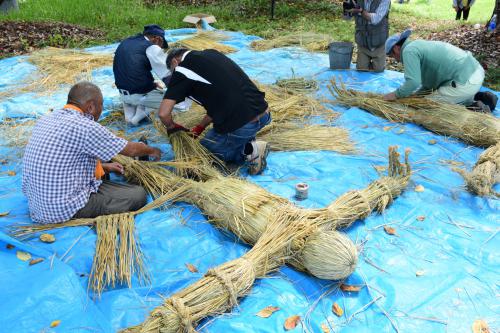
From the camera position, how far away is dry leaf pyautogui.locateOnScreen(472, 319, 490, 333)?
2.25m

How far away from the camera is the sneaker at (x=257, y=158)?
369 centimetres

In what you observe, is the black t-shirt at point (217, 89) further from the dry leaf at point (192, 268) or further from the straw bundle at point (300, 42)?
the straw bundle at point (300, 42)

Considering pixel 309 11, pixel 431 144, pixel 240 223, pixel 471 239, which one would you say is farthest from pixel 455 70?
pixel 309 11

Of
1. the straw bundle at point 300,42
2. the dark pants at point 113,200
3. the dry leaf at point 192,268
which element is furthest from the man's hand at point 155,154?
the straw bundle at point 300,42

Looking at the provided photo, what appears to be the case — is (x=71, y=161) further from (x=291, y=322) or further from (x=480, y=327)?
(x=480, y=327)

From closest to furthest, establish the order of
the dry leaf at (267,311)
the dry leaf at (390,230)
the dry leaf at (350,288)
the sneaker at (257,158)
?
the dry leaf at (267,311)
the dry leaf at (350,288)
the dry leaf at (390,230)
the sneaker at (257,158)

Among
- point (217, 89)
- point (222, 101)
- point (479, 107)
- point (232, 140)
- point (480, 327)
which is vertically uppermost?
point (217, 89)

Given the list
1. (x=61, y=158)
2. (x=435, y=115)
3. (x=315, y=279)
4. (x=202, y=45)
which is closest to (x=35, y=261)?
Answer: (x=61, y=158)

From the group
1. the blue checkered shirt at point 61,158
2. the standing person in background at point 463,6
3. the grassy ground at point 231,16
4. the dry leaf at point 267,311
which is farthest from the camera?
the standing person in background at point 463,6

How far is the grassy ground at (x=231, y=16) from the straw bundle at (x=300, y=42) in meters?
0.94

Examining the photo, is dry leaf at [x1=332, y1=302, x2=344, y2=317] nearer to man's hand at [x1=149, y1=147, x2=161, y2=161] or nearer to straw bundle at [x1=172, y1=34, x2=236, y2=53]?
man's hand at [x1=149, y1=147, x2=161, y2=161]

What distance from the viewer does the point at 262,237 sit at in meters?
2.62

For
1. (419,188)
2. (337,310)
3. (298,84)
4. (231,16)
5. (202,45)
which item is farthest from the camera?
(231,16)

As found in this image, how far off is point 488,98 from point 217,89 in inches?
121
